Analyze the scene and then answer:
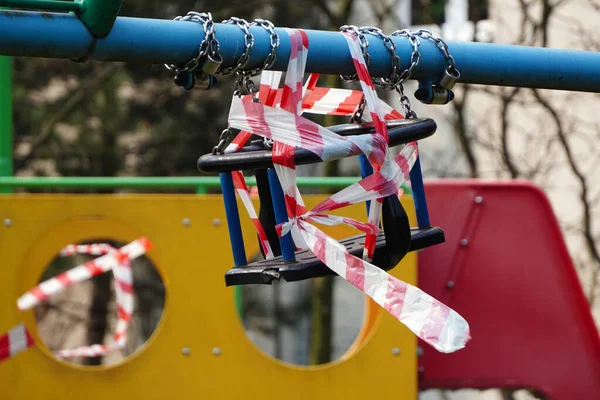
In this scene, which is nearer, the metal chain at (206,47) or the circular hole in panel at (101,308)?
the metal chain at (206,47)

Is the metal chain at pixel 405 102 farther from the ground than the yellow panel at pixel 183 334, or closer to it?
farther from the ground

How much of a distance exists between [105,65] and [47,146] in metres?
1.05

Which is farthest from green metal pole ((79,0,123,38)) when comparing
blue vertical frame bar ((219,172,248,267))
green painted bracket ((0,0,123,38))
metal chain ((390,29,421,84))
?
metal chain ((390,29,421,84))

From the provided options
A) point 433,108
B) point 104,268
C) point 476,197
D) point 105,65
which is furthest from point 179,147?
point 476,197

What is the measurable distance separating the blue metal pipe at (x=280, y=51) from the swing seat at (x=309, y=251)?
7.7 inches

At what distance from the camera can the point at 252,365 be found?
15.0 feet

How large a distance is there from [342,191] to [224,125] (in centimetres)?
788

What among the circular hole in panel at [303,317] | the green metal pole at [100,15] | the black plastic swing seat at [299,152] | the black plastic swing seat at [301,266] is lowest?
the circular hole in panel at [303,317]

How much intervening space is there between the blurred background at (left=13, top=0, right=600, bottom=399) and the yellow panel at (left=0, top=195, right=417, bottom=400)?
419cm

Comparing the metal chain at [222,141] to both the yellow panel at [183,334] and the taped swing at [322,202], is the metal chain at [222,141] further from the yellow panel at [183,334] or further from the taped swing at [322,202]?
the yellow panel at [183,334]

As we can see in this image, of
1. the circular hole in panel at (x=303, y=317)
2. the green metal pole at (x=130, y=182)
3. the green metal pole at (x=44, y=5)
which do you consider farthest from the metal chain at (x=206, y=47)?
the circular hole in panel at (x=303, y=317)

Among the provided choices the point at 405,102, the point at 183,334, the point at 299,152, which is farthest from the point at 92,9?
the point at 183,334

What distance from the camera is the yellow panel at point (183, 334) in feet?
14.9

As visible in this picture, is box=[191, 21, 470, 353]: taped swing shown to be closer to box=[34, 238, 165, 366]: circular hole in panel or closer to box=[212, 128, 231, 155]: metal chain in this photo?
box=[212, 128, 231, 155]: metal chain
